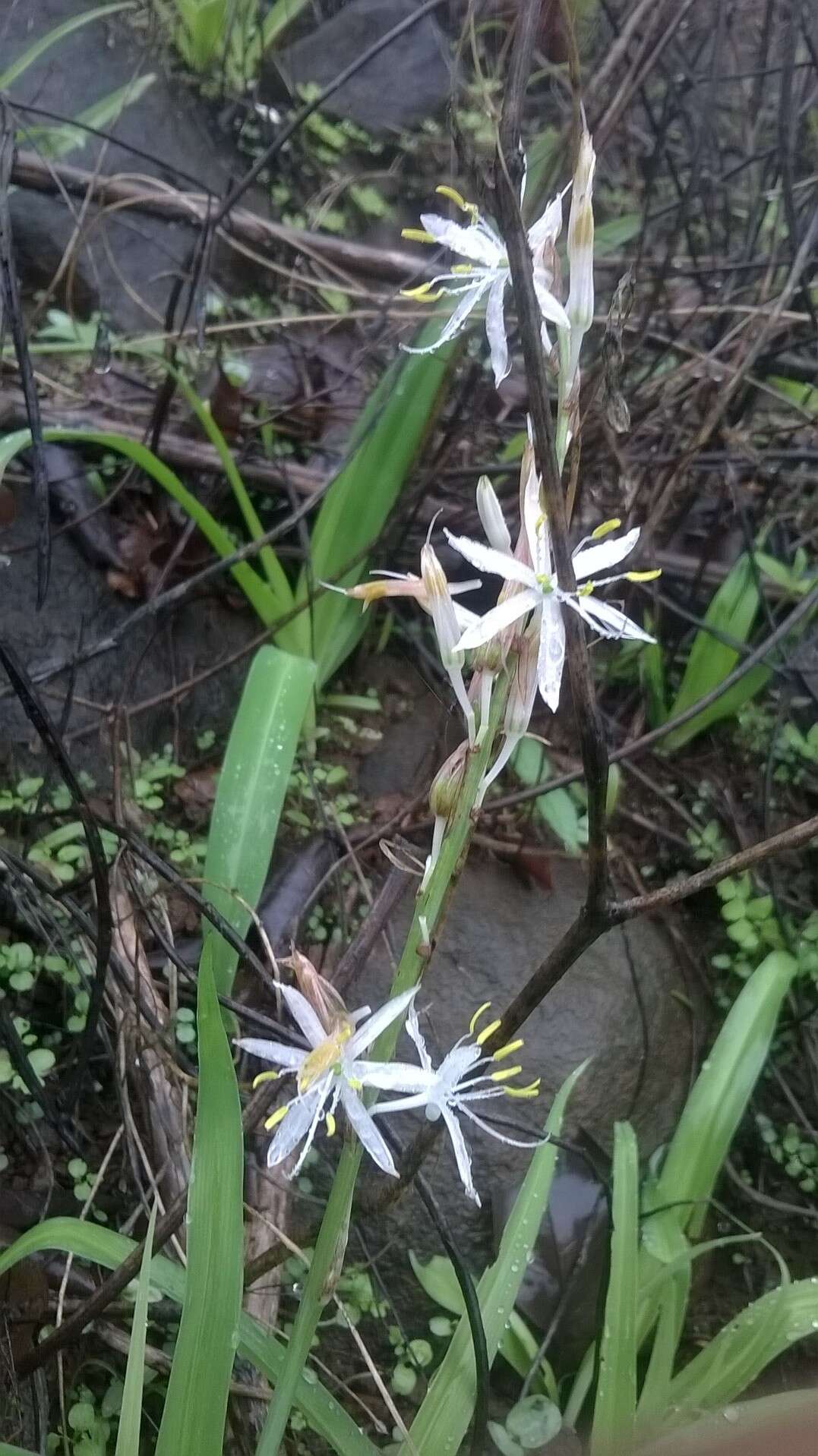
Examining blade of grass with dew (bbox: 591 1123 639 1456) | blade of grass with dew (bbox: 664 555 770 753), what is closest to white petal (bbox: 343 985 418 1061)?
blade of grass with dew (bbox: 591 1123 639 1456)

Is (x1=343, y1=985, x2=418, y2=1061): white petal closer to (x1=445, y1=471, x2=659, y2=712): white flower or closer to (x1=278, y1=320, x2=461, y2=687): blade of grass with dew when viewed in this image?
→ (x1=445, y1=471, x2=659, y2=712): white flower

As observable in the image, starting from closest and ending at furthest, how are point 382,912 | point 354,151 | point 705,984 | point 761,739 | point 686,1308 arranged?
point 382,912 → point 686,1308 → point 705,984 → point 761,739 → point 354,151

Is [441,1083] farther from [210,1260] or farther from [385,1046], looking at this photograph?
[210,1260]

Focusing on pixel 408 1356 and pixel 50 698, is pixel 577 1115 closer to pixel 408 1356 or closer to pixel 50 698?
pixel 408 1356

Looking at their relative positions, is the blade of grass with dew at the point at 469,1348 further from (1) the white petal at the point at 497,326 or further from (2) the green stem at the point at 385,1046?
(1) the white petal at the point at 497,326

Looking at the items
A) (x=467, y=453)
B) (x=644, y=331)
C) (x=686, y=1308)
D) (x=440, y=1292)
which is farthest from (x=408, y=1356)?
(x=644, y=331)

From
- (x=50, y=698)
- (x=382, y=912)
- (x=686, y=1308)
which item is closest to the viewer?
(x=382, y=912)
